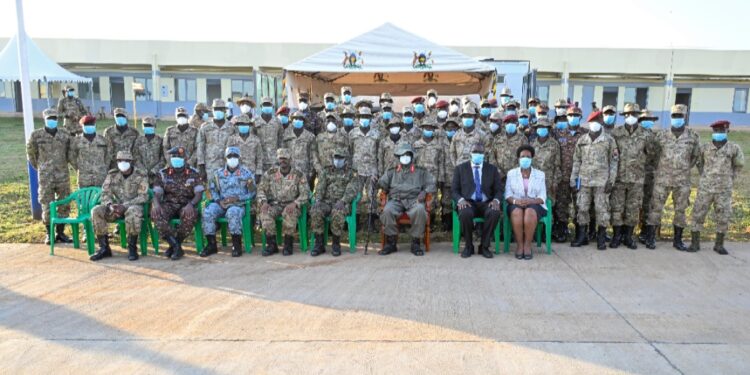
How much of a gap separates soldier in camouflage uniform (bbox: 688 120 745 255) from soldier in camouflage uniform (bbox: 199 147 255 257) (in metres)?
5.51

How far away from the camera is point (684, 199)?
6805 millimetres

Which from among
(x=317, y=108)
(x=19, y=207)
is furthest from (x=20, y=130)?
(x=317, y=108)

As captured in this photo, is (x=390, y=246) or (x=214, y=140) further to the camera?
(x=214, y=140)

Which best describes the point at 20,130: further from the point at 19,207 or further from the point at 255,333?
the point at 255,333

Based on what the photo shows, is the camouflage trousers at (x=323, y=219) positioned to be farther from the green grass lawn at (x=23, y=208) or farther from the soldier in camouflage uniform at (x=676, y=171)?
the soldier in camouflage uniform at (x=676, y=171)

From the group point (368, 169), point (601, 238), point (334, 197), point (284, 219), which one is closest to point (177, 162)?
point (284, 219)

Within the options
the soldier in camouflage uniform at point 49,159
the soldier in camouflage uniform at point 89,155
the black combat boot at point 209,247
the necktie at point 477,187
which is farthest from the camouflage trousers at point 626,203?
the soldier in camouflage uniform at point 49,159

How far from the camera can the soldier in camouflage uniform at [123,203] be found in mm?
6266

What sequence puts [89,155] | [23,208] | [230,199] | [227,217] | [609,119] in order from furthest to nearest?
1. [23,208]
2. [609,119]
3. [89,155]
4. [230,199]
5. [227,217]

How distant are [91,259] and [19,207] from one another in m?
3.93

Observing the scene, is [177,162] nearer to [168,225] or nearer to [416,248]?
[168,225]

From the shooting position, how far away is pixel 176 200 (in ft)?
21.8

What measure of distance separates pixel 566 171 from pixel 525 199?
112cm

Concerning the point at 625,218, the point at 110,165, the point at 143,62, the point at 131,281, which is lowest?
the point at 131,281
